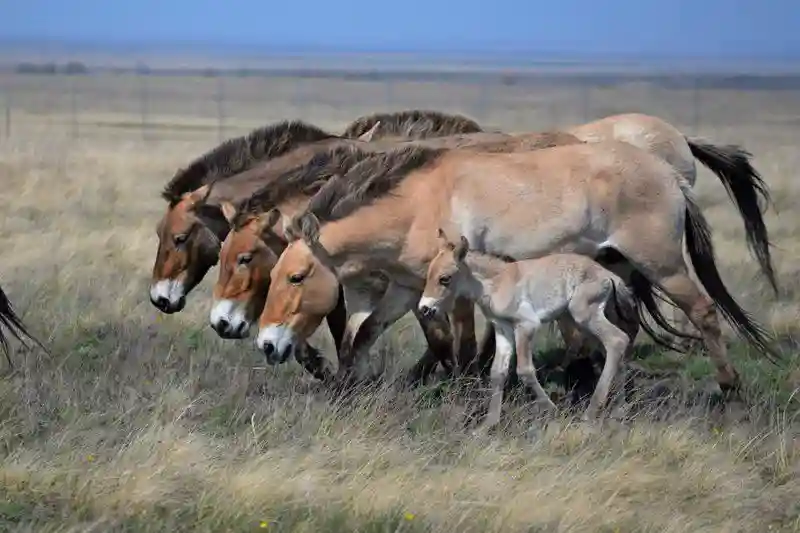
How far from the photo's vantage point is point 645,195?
25.8 ft

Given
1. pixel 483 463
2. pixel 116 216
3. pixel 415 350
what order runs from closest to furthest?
pixel 483 463
pixel 415 350
pixel 116 216

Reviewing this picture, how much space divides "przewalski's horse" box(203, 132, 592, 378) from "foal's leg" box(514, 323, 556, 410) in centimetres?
89

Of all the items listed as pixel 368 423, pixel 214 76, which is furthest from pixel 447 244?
pixel 214 76

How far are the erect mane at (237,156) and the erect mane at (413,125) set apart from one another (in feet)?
3.24

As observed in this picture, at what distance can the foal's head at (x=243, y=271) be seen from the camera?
25.7 ft

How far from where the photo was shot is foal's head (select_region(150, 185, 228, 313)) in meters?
8.59

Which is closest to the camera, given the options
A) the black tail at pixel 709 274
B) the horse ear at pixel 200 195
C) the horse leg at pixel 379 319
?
the horse leg at pixel 379 319

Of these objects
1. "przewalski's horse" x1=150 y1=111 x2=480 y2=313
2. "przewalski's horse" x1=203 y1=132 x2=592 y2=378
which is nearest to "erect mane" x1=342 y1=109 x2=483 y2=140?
"przewalski's horse" x1=150 y1=111 x2=480 y2=313

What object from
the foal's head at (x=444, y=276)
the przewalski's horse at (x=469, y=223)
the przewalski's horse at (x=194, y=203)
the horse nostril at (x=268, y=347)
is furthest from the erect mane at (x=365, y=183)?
the przewalski's horse at (x=194, y=203)

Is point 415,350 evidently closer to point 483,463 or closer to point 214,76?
point 483,463

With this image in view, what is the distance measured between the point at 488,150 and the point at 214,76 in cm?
8614

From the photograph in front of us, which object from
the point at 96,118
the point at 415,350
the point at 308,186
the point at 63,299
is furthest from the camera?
the point at 96,118

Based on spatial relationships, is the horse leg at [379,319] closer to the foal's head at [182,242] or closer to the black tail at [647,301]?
the foal's head at [182,242]

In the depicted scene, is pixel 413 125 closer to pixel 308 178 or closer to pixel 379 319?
pixel 308 178
